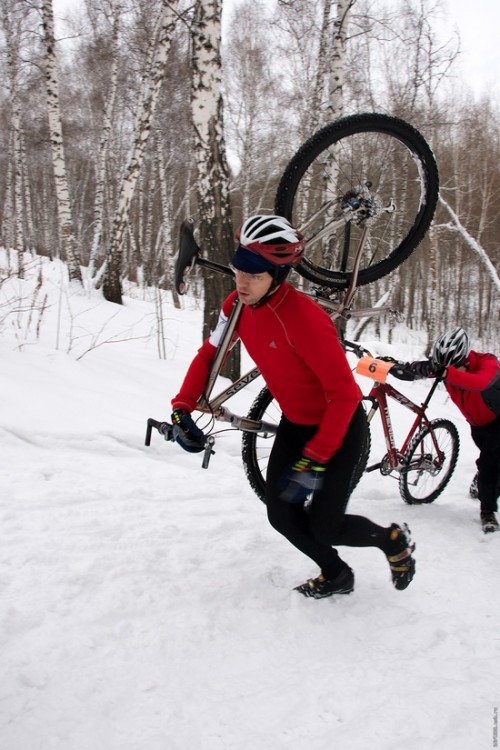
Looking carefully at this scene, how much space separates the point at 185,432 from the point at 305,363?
2.47 feet

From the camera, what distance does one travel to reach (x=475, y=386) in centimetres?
383

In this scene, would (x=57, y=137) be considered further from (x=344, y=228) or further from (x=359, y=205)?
(x=359, y=205)

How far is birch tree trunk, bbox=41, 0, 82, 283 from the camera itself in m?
10.9

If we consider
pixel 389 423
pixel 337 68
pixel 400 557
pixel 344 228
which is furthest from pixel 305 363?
pixel 337 68

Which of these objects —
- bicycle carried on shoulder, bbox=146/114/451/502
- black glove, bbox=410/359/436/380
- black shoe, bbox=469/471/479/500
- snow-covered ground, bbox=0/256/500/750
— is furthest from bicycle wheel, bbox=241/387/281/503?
black shoe, bbox=469/471/479/500

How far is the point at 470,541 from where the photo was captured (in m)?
3.69

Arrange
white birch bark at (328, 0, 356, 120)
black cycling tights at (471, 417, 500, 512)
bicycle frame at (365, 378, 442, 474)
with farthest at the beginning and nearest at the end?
white birch bark at (328, 0, 356, 120)
bicycle frame at (365, 378, 442, 474)
black cycling tights at (471, 417, 500, 512)

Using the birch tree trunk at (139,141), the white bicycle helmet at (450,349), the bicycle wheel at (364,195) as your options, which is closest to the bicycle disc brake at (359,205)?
the bicycle wheel at (364,195)

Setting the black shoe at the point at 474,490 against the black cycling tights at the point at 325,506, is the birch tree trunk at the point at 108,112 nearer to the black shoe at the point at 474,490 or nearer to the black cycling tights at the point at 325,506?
the black shoe at the point at 474,490

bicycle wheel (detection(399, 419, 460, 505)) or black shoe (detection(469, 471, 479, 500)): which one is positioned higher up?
bicycle wheel (detection(399, 419, 460, 505))

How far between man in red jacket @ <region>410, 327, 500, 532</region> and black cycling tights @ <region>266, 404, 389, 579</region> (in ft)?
4.84

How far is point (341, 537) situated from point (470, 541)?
1532mm

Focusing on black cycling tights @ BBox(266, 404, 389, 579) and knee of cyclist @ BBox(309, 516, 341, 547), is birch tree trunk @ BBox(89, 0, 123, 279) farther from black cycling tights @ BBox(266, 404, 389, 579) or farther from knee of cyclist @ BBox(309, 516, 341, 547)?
knee of cyclist @ BBox(309, 516, 341, 547)

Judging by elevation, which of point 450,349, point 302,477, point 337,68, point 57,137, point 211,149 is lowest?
point 302,477
